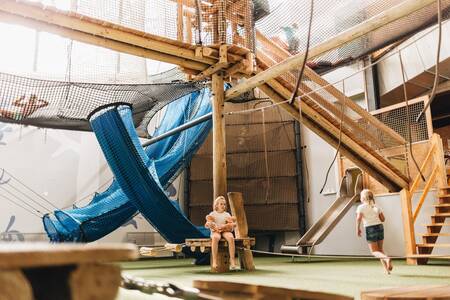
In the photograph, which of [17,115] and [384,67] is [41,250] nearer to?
[17,115]

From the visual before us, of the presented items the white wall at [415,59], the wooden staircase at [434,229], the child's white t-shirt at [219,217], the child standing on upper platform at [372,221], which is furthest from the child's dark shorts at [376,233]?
the white wall at [415,59]

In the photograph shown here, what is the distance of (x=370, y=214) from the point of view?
13.9 feet

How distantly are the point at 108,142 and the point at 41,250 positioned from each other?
4106mm

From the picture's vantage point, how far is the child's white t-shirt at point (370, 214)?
13.8 feet

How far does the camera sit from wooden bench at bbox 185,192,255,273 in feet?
13.9

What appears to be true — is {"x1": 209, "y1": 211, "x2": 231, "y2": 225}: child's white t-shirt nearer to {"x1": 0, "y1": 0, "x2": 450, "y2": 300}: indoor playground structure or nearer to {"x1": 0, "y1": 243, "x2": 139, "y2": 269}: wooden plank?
{"x1": 0, "y1": 0, "x2": 450, "y2": 300}: indoor playground structure

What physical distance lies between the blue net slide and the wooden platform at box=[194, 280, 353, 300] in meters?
2.96

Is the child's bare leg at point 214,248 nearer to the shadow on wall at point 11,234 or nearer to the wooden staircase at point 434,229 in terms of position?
the wooden staircase at point 434,229

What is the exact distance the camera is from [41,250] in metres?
0.60

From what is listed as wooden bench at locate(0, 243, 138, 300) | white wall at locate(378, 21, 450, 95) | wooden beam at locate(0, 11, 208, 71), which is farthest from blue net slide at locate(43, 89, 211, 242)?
wooden bench at locate(0, 243, 138, 300)

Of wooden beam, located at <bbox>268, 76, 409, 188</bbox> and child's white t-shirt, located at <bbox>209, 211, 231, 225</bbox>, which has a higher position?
wooden beam, located at <bbox>268, 76, 409, 188</bbox>

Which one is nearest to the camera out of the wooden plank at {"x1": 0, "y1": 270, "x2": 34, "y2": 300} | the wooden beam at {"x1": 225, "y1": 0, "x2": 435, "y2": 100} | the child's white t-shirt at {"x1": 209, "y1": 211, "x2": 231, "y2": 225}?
the wooden plank at {"x1": 0, "y1": 270, "x2": 34, "y2": 300}

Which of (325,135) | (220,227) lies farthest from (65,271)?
(325,135)

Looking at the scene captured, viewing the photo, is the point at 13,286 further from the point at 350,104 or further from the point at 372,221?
the point at 350,104
